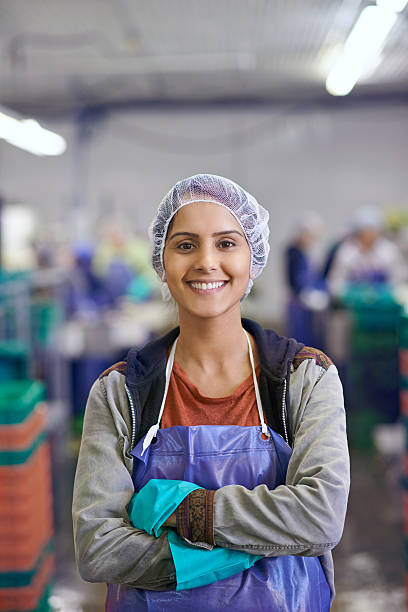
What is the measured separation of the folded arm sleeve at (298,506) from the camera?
4.09ft

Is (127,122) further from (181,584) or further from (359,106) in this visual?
(181,584)

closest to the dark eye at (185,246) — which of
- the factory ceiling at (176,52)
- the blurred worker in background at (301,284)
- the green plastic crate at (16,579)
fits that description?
the green plastic crate at (16,579)

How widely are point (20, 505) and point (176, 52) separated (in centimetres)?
705

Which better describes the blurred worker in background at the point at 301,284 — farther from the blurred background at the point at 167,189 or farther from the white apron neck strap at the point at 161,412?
the white apron neck strap at the point at 161,412

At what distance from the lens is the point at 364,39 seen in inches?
150

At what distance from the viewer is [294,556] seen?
52.7 inches

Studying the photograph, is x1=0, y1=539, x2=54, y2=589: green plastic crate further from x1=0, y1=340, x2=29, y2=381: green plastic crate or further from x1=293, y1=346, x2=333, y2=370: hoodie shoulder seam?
x1=293, y1=346, x2=333, y2=370: hoodie shoulder seam

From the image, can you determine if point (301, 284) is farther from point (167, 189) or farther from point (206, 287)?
point (206, 287)

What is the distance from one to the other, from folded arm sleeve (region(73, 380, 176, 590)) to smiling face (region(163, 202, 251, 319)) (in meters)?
0.27

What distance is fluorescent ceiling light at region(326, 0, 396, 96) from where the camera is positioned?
348 cm

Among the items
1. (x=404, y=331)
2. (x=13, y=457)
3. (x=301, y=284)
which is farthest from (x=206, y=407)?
(x=301, y=284)

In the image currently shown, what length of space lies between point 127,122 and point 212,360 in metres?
12.2

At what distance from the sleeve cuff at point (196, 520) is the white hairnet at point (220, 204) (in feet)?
1.61

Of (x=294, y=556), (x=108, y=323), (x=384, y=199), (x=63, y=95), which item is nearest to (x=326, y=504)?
(x=294, y=556)
